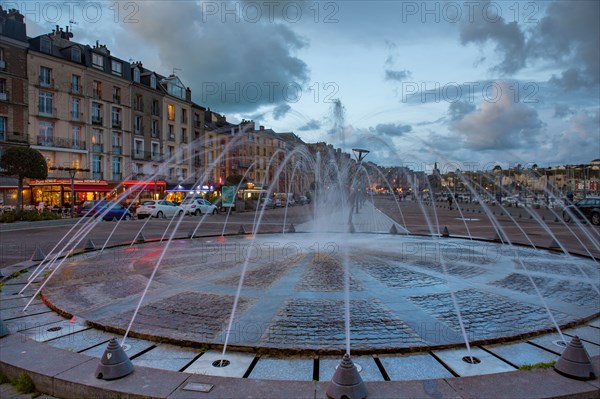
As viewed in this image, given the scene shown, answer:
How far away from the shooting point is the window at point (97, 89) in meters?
49.8

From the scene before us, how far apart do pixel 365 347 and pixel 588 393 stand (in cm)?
226

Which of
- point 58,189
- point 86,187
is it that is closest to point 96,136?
point 86,187

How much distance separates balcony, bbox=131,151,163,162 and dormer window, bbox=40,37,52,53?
1580 centimetres

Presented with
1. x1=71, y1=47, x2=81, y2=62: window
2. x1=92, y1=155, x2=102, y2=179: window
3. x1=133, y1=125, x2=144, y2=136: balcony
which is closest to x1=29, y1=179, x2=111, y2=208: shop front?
x1=92, y1=155, x2=102, y2=179: window

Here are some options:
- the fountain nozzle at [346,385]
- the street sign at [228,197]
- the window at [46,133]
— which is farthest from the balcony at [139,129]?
the fountain nozzle at [346,385]

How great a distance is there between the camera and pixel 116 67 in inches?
2096

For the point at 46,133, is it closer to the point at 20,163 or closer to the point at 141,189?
the point at 141,189

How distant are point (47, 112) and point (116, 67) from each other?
488 inches

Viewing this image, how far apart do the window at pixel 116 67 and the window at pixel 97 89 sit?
3284mm

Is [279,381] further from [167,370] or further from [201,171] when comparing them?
[201,171]

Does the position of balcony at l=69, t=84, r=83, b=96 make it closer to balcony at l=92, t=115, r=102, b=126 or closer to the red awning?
balcony at l=92, t=115, r=102, b=126

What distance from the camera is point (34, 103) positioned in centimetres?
4322

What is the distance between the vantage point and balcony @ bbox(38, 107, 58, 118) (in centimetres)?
4400

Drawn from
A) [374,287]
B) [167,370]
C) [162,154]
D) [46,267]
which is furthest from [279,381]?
[162,154]
